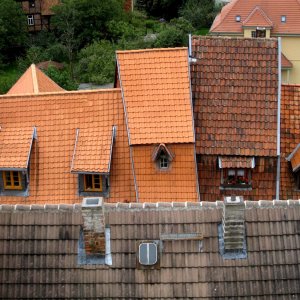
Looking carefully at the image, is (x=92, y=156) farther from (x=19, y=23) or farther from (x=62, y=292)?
(x=19, y=23)

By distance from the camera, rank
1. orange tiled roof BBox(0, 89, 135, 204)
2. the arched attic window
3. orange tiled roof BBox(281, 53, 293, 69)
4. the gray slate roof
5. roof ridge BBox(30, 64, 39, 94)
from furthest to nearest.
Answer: orange tiled roof BBox(281, 53, 293, 69), roof ridge BBox(30, 64, 39, 94), orange tiled roof BBox(0, 89, 135, 204), the arched attic window, the gray slate roof

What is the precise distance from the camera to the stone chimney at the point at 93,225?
61.3 ft

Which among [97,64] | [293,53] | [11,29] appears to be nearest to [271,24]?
[293,53]

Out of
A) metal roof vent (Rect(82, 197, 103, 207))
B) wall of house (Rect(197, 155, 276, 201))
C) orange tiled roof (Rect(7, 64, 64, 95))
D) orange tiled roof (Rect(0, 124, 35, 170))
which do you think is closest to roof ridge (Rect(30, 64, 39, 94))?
orange tiled roof (Rect(7, 64, 64, 95))

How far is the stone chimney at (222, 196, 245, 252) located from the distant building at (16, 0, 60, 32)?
62861 millimetres

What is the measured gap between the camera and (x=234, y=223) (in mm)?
19031

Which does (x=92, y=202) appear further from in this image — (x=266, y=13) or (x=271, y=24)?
(x=266, y=13)

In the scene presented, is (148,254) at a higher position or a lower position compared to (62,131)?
lower

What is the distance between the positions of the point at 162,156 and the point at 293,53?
119 feet

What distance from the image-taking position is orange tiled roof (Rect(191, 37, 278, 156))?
2798 centimetres

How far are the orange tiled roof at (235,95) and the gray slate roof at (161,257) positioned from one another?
8.25m

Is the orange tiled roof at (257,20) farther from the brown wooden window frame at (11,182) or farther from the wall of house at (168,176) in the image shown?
the brown wooden window frame at (11,182)

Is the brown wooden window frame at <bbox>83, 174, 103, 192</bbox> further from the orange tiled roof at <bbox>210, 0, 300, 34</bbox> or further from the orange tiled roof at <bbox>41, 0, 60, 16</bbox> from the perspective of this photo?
the orange tiled roof at <bbox>41, 0, 60, 16</bbox>

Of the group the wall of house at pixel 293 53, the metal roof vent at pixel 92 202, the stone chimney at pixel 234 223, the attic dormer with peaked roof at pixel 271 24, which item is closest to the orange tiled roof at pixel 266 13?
the attic dormer with peaked roof at pixel 271 24
